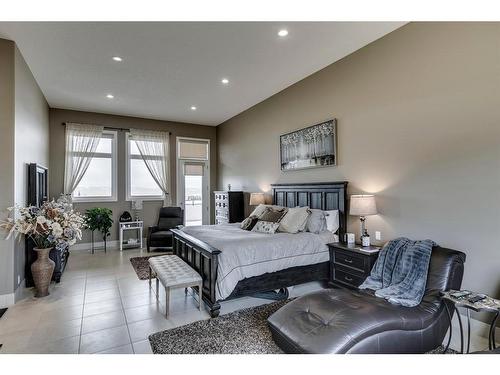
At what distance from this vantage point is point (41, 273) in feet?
11.8

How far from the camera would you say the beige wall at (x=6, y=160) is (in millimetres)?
3305

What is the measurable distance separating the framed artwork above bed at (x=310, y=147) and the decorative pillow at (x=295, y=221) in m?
0.86

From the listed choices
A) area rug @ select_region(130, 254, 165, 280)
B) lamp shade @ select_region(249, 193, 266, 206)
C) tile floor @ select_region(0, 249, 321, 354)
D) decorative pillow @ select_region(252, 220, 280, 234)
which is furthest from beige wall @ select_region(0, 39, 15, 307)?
lamp shade @ select_region(249, 193, 266, 206)

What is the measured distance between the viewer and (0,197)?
10.8ft

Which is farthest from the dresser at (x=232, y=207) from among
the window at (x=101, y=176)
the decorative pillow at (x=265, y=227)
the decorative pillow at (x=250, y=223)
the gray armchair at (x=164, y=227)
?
the window at (x=101, y=176)

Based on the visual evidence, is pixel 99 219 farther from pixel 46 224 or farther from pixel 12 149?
pixel 12 149

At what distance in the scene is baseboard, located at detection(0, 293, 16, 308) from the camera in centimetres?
328

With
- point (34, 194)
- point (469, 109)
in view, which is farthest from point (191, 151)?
point (469, 109)

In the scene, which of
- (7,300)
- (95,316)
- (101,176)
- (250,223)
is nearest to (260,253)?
(250,223)

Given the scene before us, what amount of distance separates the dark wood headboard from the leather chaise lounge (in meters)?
1.50

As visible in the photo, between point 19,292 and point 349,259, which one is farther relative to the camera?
point 19,292

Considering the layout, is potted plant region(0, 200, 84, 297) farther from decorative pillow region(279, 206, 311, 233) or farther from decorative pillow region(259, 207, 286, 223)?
decorative pillow region(279, 206, 311, 233)

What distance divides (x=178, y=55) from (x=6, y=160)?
99.2 inches

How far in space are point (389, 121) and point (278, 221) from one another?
2.02 meters
